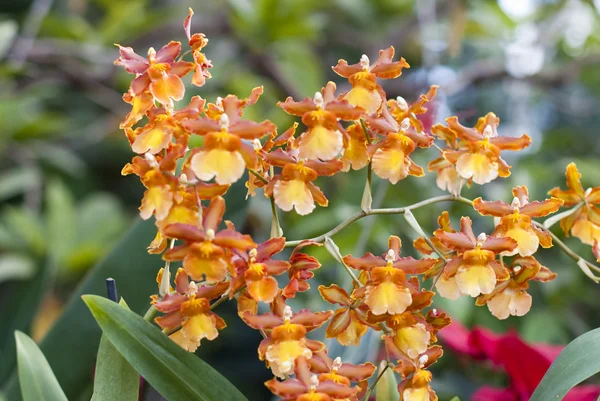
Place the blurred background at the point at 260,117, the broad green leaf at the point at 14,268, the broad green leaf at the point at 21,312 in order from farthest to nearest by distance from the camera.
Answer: the broad green leaf at the point at 14,268, the blurred background at the point at 260,117, the broad green leaf at the point at 21,312

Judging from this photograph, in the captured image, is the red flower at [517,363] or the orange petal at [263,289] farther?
the red flower at [517,363]

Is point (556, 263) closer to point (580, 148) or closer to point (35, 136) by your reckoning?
point (580, 148)

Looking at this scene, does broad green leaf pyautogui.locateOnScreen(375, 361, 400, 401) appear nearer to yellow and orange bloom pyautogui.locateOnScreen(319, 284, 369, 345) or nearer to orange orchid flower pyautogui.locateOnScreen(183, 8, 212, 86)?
yellow and orange bloom pyautogui.locateOnScreen(319, 284, 369, 345)

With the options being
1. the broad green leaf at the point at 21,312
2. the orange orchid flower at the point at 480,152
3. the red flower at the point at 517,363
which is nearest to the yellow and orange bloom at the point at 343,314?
the orange orchid flower at the point at 480,152

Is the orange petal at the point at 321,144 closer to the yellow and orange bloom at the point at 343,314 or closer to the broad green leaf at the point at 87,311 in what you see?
the yellow and orange bloom at the point at 343,314

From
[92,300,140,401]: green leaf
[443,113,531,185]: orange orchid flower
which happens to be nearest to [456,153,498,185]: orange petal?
[443,113,531,185]: orange orchid flower

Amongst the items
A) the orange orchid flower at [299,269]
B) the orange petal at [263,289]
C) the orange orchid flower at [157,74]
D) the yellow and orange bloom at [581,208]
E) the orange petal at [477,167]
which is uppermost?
the orange orchid flower at [157,74]

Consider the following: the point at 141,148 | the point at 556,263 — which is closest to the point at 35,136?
the point at 556,263
